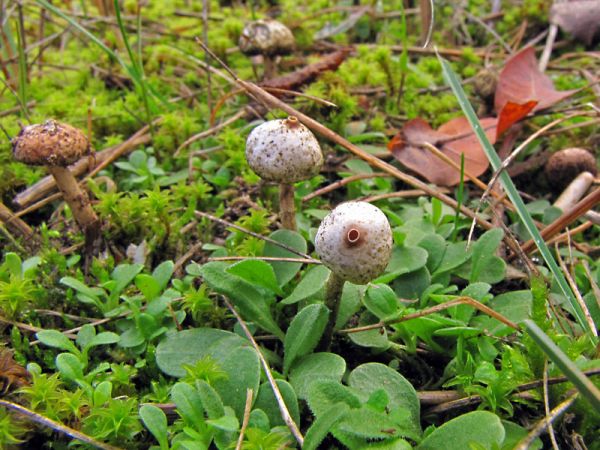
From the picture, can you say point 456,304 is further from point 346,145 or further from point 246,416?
point 346,145

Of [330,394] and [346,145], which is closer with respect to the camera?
[330,394]

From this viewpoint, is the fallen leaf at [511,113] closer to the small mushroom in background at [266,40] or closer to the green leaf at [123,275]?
the small mushroom in background at [266,40]

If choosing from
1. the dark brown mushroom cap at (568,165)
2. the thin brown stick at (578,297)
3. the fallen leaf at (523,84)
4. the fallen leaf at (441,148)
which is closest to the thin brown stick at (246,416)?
the thin brown stick at (578,297)

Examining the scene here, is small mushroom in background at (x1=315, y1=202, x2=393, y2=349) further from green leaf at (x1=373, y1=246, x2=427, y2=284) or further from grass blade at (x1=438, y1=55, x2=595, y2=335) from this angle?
grass blade at (x1=438, y1=55, x2=595, y2=335)

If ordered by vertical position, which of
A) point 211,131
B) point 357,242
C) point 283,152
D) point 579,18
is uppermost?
point 579,18

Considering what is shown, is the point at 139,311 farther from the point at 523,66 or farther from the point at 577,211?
the point at 523,66

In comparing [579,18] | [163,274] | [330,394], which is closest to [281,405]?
[330,394]
